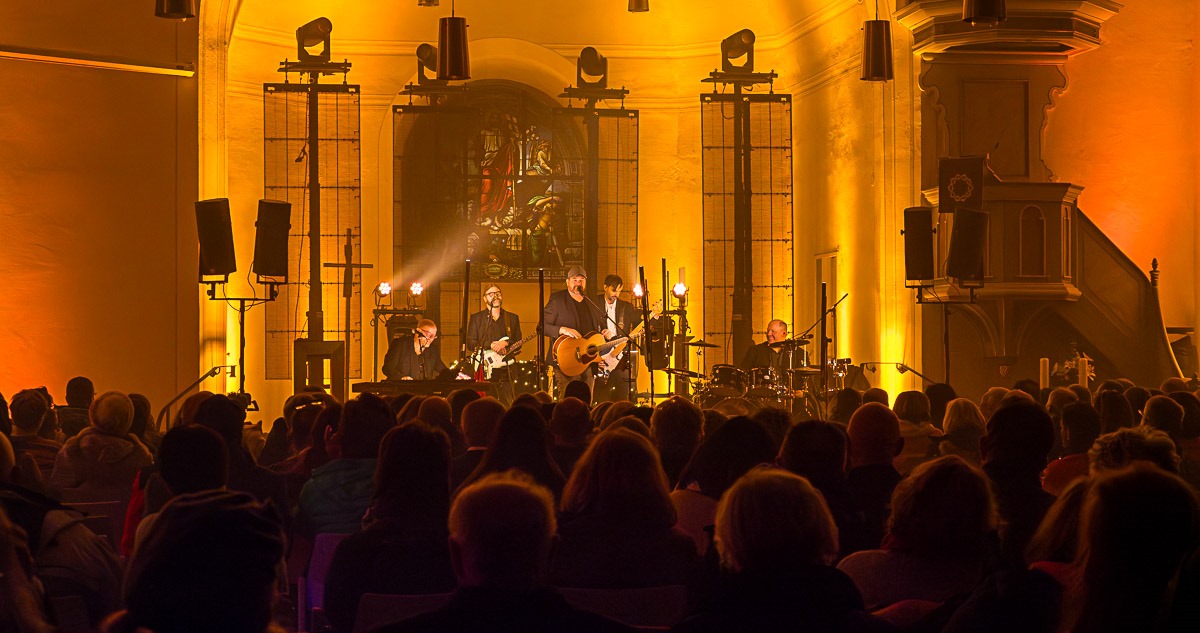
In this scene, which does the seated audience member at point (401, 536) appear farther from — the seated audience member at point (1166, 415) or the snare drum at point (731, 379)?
the snare drum at point (731, 379)

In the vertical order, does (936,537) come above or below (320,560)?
above

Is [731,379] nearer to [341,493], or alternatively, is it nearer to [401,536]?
[341,493]

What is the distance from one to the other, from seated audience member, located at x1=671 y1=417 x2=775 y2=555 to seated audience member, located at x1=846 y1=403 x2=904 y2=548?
1.75ft

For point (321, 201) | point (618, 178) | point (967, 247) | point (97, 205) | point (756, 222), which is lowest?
point (967, 247)

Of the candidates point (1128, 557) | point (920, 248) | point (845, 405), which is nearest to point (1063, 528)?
point (1128, 557)

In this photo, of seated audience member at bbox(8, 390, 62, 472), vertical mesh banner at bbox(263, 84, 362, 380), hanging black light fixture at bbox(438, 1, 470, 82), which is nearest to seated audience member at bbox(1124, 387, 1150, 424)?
seated audience member at bbox(8, 390, 62, 472)

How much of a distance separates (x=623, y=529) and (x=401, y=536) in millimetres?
573

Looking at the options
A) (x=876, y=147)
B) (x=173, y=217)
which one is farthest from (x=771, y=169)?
(x=173, y=217)

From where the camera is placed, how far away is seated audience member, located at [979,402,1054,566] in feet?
13.1

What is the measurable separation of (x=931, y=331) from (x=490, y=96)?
670cm

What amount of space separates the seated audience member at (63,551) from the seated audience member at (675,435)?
2401mm

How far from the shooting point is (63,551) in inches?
123

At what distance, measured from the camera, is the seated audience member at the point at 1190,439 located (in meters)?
5.02

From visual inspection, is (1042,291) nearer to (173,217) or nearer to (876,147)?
(876,147)
